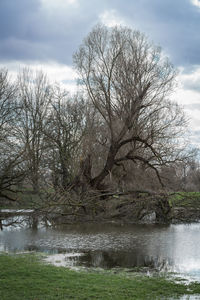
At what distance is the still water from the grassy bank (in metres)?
1.80

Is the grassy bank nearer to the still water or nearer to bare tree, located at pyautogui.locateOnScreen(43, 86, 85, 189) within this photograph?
the still water

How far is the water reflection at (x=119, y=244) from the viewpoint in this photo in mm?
17484

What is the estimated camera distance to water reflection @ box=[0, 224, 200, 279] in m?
17.5

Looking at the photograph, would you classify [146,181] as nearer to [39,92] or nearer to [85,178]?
[85,178]

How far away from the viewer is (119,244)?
21.6 meters

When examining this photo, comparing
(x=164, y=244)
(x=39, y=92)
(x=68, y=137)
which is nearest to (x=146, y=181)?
(x=164, y=244)

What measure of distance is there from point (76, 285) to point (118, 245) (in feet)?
29.6

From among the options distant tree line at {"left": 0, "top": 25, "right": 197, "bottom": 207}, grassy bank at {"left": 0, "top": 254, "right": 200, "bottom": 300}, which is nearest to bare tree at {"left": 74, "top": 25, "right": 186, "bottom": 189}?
distant tree line at {"left": 0, "top": 25, "right": 197, "bottom": 207}

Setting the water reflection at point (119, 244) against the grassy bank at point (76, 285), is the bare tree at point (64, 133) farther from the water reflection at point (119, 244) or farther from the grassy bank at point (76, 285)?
the grassy bank at point (76, 285)

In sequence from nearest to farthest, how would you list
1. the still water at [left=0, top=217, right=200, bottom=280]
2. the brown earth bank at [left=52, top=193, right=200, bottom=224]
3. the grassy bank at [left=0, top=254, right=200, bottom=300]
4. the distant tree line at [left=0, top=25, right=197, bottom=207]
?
the grassy bank at [left=0, top=254, right=200, bottom=300] < the brown earth bank at [left=52, top=193, right=200, bottom=224] < the still water at [left=0, top=217, right=200, bottom=280] < the distant tree line at [left=0, top=25, right=197, bottom=207]

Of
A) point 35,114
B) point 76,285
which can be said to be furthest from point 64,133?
point 76,285

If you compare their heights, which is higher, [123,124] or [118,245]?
[123,124]

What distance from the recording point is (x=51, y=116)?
36000 millimetres

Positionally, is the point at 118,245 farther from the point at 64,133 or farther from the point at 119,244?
the point at 64,133
